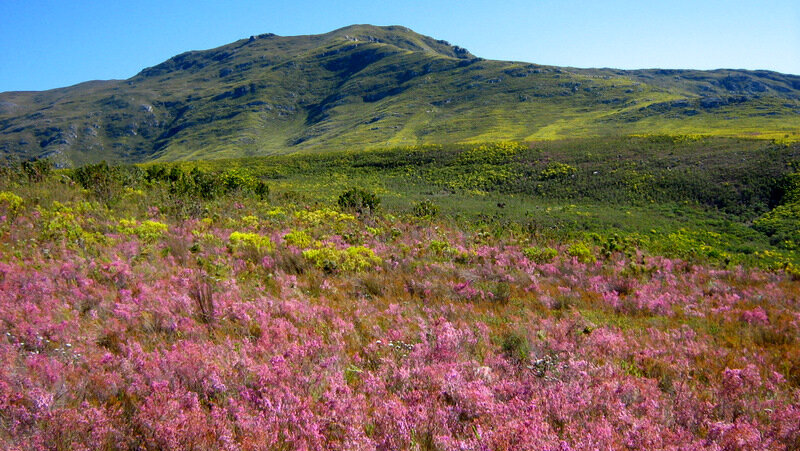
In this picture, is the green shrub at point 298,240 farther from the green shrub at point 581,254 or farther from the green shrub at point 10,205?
the green shrub at point 581,254

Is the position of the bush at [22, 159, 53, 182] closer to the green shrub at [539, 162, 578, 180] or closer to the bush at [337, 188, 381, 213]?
the bush at [337, 188, 381, 213]

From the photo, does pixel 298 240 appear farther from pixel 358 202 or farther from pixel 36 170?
pixel 36 170

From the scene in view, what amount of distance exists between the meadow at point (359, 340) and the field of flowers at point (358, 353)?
2 centimetres

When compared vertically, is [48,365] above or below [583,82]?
below

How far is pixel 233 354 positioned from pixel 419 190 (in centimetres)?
3576

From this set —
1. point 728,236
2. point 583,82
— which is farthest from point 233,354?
point 583,82

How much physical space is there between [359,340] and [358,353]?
36 centimetres

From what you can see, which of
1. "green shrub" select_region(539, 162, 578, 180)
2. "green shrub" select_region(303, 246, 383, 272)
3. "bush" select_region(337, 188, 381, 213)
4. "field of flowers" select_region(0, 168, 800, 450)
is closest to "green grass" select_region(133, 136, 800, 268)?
"green shrub" select_region(539, 162, 578, 180)

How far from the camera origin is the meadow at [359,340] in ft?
9.25

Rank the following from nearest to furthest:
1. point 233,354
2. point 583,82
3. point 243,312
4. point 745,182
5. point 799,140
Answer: point 233,354 < point 243,312 < point 745,182 < point 799,140 < point 583,82

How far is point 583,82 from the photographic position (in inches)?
4911

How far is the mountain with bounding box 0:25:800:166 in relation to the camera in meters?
85.2

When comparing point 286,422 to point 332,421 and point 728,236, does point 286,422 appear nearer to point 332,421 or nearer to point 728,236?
point 332,421

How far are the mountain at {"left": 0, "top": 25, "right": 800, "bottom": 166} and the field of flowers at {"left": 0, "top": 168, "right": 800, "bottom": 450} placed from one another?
72.3 metres
